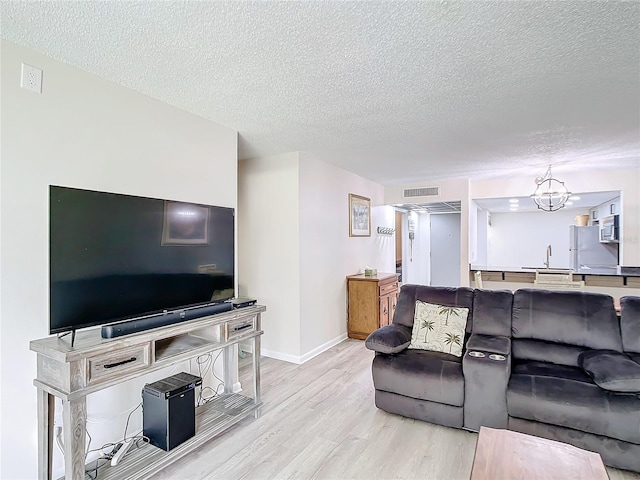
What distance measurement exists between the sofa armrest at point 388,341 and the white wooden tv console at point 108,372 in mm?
1102

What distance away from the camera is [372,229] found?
589 cm

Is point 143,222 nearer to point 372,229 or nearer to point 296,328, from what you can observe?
point 296,328

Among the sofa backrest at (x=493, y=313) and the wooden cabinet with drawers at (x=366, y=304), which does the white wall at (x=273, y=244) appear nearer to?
the wooden cabinet with drawers at (x=366, y=304)

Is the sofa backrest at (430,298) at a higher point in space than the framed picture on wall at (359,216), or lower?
lower

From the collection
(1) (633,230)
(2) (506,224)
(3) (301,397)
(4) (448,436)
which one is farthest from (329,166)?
(2) (506,224)

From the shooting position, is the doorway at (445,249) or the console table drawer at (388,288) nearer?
the console table drawer at (388,288)

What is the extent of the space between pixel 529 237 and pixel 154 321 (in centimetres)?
999

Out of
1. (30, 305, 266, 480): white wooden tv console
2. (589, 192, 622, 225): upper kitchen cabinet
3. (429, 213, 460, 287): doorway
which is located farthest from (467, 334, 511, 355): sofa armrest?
(429, 213, 460, 287): doorway

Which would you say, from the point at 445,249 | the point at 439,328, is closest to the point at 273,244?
the point at 439,328

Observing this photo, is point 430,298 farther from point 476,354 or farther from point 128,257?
point 128,257

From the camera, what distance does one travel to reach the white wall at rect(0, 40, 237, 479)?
1774 mm

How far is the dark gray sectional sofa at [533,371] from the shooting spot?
205 centimetres

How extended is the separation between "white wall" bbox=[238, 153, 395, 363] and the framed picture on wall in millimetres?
371

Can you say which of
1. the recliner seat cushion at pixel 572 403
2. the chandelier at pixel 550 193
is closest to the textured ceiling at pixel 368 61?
the chandelier at pixel 550 193
